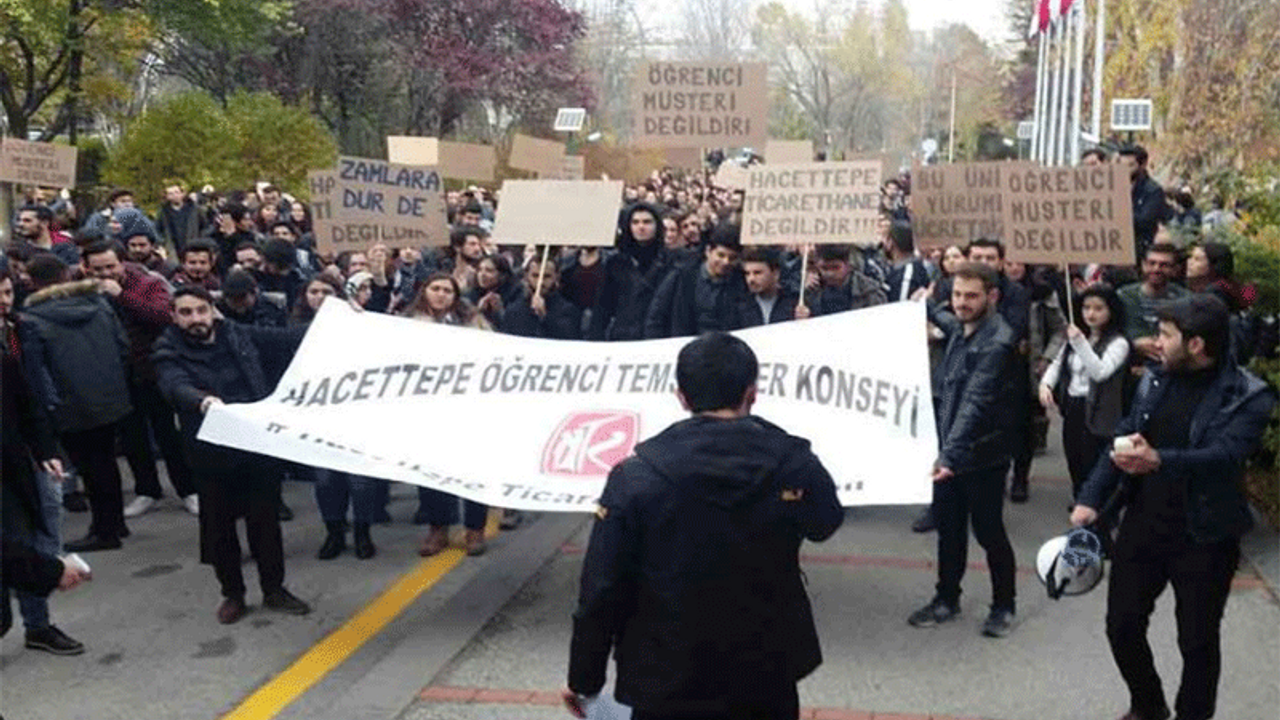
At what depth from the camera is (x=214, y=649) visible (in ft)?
22.4

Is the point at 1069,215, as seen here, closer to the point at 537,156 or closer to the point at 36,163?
the point at 537,156

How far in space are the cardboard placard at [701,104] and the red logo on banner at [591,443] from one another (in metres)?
4.06

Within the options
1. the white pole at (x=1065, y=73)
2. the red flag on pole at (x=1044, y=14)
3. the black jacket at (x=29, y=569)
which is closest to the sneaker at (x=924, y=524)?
the black jacket at (x=29, y=569)

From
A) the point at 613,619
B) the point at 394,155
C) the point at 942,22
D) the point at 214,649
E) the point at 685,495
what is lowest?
the point at 214,649

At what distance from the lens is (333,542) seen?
8414 mm

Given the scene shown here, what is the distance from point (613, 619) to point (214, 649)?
350 centimetres

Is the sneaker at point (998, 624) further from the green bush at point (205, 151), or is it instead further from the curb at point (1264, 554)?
the green bush at point (205, 151)

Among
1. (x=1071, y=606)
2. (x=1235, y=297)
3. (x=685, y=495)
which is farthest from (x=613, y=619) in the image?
(x=1235, y=297)

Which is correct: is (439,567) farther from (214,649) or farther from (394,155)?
(394,155)

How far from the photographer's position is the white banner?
7000 millimetres

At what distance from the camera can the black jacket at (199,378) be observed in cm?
716

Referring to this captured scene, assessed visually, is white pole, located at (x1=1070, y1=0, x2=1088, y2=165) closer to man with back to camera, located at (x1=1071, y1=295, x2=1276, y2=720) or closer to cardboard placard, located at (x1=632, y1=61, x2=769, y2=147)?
cardboard placard, located at (x1=632, y1=61, x2=769, y2=147)

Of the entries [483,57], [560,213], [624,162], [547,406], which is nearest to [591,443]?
[547,406]

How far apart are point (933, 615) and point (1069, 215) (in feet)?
8.07
